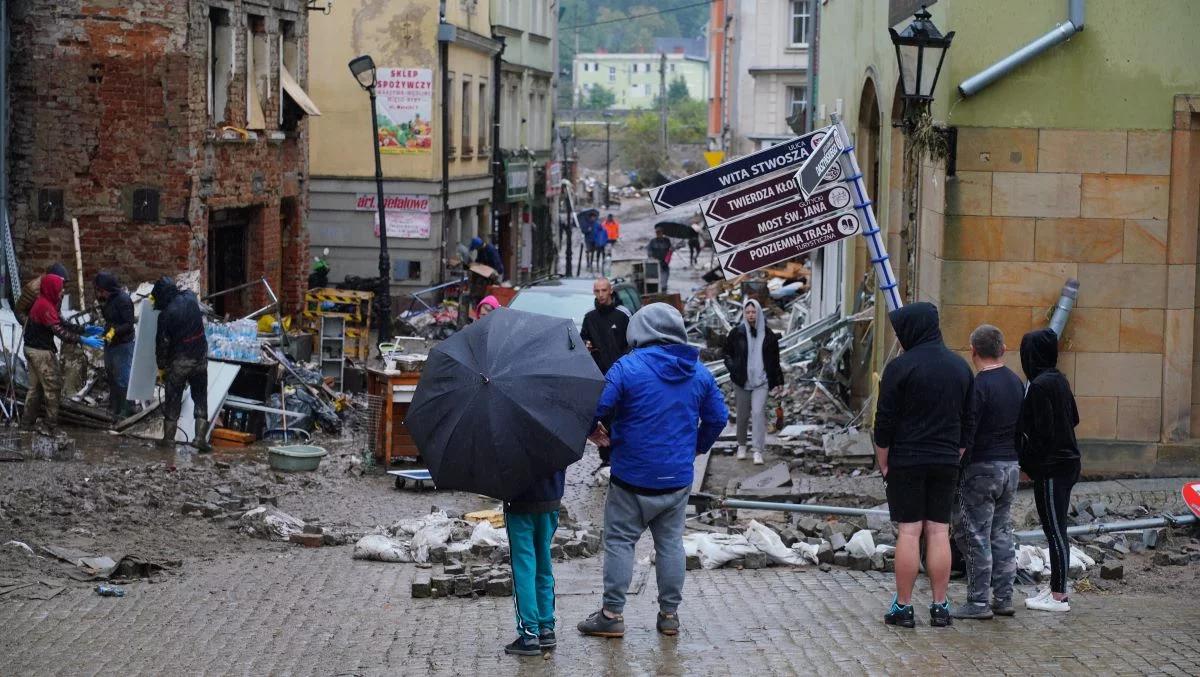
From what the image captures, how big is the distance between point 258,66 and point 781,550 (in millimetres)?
16301

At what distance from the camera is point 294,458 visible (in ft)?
49.7

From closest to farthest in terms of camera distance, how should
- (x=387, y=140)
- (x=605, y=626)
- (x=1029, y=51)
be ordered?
(x=605, y=626)
(x=1029, y=51)
(x=387, y=140)

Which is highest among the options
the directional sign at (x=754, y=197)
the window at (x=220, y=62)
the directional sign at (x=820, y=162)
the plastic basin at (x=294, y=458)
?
the window at (x=220, y=62)

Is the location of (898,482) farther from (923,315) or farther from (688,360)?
(688,360)

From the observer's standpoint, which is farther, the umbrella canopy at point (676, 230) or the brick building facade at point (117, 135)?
the umbrella canopy at point (676, 230)

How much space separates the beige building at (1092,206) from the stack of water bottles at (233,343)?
26.9 ft

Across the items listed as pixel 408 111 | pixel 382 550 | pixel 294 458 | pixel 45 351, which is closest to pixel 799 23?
pixel 408 111

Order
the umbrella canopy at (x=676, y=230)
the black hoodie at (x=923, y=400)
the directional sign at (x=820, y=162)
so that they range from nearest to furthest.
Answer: the black hoodie at (x=923, y=400) → the directional sign at (x=820, y=162) → the umbrella canopy at (x=676, y=230)

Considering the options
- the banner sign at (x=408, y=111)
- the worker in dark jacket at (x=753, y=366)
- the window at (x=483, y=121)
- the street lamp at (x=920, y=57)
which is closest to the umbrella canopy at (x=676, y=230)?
the window at (x=483, y=121)

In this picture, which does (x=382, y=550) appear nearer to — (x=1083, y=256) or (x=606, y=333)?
(x=606, y=333)

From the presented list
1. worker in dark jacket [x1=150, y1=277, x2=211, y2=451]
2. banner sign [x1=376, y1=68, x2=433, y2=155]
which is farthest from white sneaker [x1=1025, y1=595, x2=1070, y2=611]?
banner sign [x1=376, y1=68, x2=433, y2=155]

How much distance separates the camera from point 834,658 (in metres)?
7.48

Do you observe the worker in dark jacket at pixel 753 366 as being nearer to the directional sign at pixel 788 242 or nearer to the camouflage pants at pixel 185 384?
the directional sign at pixel 788 242

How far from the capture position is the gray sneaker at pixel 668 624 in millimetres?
7887
